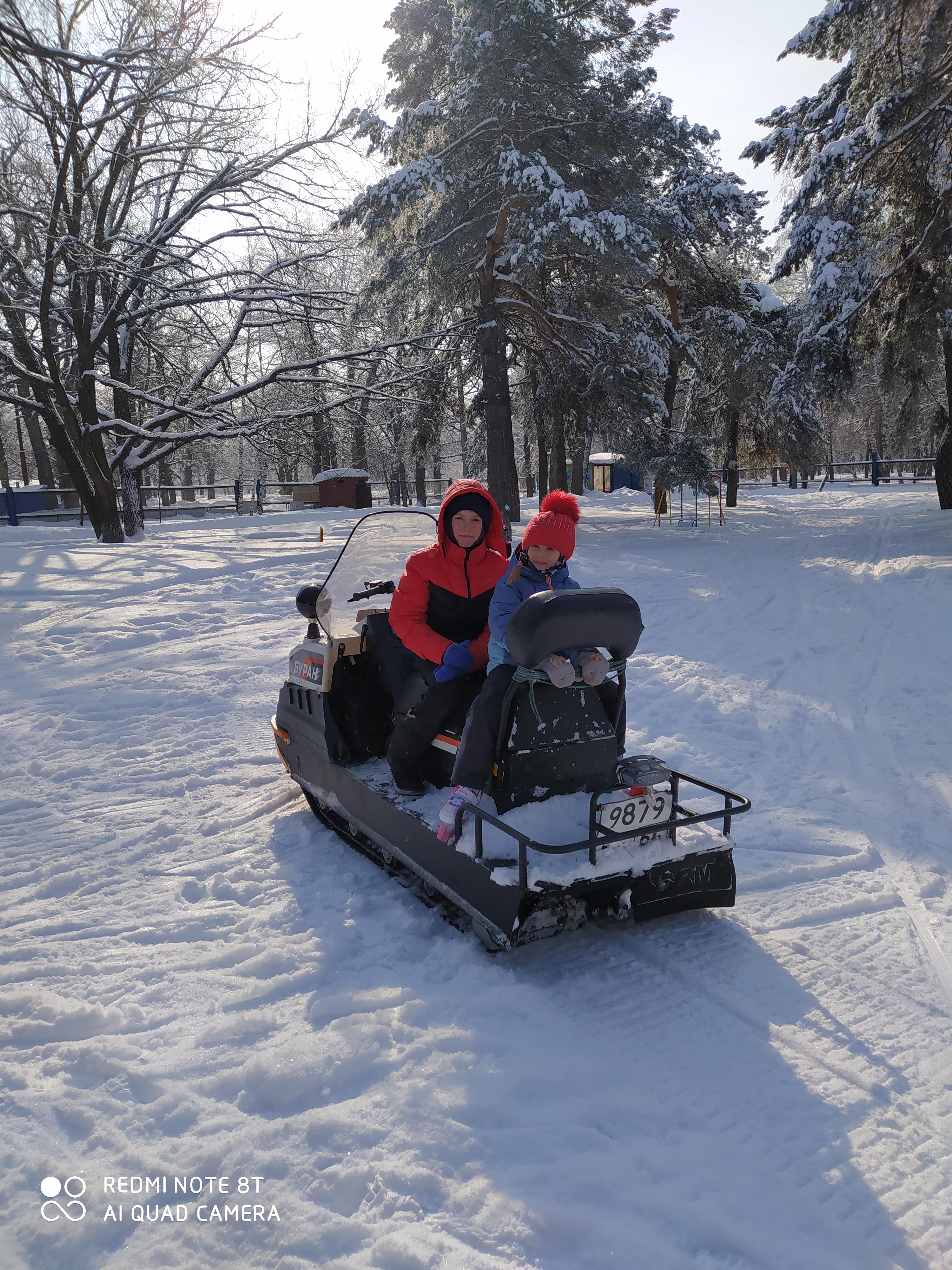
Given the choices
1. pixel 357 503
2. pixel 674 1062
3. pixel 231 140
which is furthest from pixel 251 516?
pixel 674 1062

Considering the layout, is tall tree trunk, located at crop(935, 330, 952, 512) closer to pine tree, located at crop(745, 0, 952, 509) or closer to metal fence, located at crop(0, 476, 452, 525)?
pine tree, located at crop(745, 0, 952, 509)

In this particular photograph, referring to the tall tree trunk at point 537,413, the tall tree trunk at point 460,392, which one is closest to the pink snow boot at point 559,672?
the tall tree trunk at point 537,413

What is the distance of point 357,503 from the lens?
30.7 meters

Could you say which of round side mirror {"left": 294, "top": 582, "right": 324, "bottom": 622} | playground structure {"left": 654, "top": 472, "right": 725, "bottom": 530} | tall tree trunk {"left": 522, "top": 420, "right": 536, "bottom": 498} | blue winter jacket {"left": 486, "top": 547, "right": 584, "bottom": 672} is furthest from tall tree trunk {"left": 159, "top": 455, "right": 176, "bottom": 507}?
blue winter jacket {"left": 486, "top": 547, "right": 584, "bottom": 672}

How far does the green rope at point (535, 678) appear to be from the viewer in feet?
11.2

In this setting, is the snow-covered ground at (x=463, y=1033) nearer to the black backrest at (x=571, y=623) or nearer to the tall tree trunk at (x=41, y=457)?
the black backrest at (x=571, y=623)

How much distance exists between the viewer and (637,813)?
3338 millimetres

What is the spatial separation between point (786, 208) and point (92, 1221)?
62.8ft

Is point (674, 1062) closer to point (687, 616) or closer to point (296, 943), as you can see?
point (296, 943)

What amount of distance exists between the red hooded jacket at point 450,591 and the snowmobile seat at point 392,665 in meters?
0.24

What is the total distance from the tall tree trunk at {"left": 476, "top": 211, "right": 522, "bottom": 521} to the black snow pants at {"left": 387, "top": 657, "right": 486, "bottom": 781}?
12.1 metres

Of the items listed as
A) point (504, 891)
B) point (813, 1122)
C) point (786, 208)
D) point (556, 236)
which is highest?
point (786, 208)

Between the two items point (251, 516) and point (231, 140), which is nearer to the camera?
point (231, 140)

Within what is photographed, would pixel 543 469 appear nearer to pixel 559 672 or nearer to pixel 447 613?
pixel 447 613
